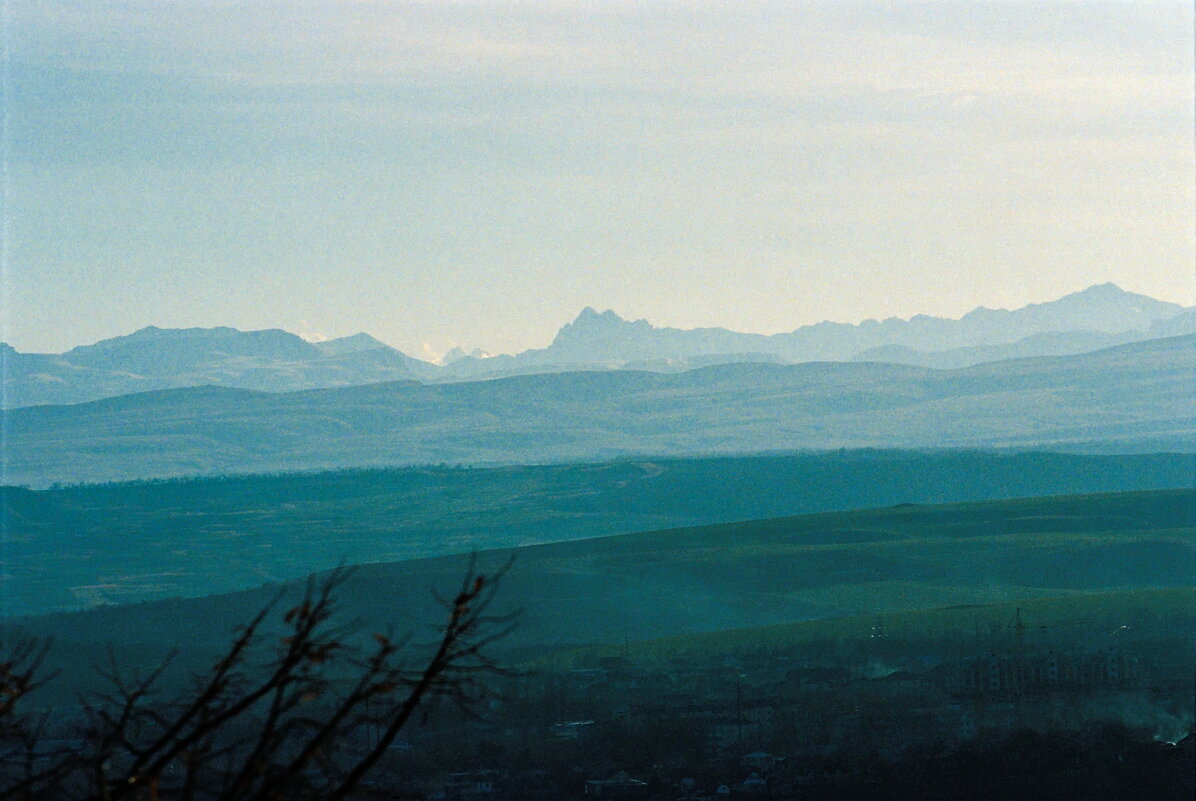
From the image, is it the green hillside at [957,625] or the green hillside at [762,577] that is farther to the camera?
the green hillside at [762,577]

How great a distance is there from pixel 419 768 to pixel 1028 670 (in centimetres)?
3311

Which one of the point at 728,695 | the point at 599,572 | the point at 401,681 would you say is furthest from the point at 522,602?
the point at 401,681

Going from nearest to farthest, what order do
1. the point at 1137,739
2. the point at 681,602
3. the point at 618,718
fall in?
the point at 1137,739, the point at 618,718, the point at 681,602

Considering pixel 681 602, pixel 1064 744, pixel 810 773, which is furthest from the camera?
pixel 681 602

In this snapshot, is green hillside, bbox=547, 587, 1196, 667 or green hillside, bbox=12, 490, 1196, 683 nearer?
green hillside, bbox=547, 587, 1196, 667

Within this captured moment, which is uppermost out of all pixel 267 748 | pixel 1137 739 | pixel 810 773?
pixel 267 748

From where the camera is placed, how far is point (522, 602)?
167625 mm

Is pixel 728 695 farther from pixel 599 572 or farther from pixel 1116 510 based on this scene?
pixel 1116 510

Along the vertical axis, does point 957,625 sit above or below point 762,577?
below

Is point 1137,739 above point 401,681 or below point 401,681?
below

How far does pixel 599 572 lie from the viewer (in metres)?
178

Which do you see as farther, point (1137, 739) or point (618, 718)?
point (618, 718)

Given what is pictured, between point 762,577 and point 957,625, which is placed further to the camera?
point 762,577

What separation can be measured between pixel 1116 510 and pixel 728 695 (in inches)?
3702
